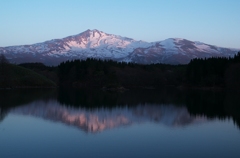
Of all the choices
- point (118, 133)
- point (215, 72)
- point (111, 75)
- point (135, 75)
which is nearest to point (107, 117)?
point (118, 133)

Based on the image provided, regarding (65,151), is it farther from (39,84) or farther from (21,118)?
(39,84)

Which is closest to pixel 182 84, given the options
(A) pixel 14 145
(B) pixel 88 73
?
(B) pixel 88 73

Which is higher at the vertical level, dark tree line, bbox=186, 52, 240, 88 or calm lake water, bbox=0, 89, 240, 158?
dark tree line, bbox=186, 52, 240, 88

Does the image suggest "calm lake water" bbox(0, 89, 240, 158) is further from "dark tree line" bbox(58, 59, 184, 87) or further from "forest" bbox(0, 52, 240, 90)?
"dark tree line" bbox(58, 59, 184, 87)

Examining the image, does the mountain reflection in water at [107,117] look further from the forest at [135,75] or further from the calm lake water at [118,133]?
the forest at [135,75]

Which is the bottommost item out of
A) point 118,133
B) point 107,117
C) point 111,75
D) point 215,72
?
point 107,117

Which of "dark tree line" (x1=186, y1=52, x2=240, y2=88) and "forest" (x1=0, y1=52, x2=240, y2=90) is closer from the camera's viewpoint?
"dark tree line" (x1=186, y1=52, x2=240, y2=88)

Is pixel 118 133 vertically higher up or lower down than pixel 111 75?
lower down

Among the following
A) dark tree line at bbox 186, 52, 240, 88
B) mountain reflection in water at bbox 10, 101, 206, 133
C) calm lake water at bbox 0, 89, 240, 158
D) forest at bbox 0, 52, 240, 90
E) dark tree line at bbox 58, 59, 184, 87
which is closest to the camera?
calm lake water at bbox 0, 89, 240, 158

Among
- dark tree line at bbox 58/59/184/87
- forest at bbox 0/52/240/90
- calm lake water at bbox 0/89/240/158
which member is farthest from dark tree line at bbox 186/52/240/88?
calm lake water at bbox 0/89/240/158

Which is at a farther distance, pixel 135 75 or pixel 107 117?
pixel 135 75

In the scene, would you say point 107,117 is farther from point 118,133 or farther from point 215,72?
point 215,72

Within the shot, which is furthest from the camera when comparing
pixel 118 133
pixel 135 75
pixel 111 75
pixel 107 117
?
pixel 135 75

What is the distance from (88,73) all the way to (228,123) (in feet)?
176
